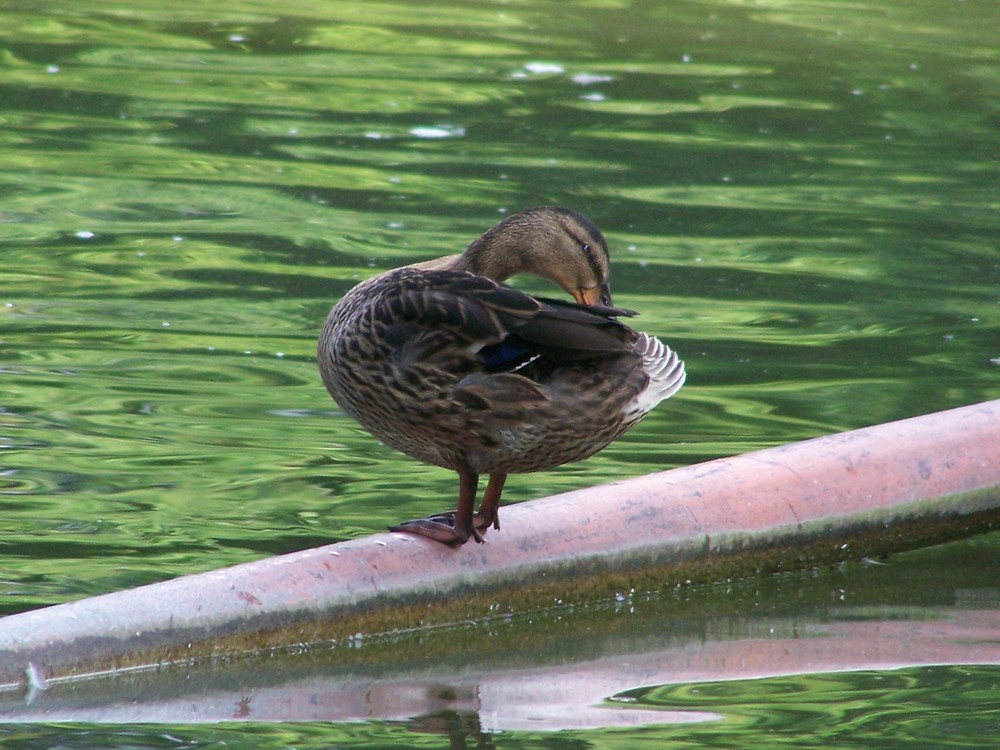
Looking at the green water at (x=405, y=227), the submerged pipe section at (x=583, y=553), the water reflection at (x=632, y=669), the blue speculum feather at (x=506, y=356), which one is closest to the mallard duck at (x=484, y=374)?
the blue speculum feather at (x=506, y=356)

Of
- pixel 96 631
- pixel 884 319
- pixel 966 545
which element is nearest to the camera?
pixel 96 631

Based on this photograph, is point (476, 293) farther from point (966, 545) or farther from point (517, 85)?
point (517, 85)

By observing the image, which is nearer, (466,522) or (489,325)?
(489,325)

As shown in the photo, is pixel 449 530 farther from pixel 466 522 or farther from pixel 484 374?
pixel 484 374

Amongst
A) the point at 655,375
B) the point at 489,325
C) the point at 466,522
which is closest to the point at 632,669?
the point at 466,522

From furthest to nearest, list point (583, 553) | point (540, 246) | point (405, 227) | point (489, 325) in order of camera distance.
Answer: point (405, 227) → point (540, 246) → point (583, 553) → point (489, 325)

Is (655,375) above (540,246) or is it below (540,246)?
below

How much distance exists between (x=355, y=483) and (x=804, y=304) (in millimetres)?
2687

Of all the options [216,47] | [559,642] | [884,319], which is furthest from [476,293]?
[216,47]

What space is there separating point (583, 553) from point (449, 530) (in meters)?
0.30

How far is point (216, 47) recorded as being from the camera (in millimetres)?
11016

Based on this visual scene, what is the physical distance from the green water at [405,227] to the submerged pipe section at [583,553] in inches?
6.8

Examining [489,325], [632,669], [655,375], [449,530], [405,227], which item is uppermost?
[489,325]

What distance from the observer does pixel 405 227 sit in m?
7.68
